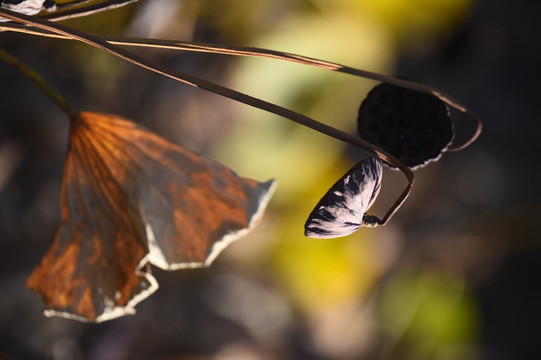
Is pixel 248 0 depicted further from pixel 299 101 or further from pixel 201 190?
pixel 201 190

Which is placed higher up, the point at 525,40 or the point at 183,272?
the point at 525,40

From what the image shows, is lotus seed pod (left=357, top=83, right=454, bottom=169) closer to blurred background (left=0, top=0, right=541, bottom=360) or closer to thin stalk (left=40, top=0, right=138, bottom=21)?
thin stalk (left=40, top=0, right=138, bottom=21)

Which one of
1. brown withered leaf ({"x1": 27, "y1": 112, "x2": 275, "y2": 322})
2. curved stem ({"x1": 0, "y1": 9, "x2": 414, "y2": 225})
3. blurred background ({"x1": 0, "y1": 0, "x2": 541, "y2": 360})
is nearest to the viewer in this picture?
curved stem ({"x1": 0, "y1": 9, "x2": 414, "y2": 225})

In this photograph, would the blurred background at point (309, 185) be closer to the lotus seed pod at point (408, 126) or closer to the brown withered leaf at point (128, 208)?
the brown withered leaf at point (128, 208)

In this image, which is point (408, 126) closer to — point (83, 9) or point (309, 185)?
point (83, 9)

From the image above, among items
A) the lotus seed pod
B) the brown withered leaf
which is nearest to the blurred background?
the brown withered leaf

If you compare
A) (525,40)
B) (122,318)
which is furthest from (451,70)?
(122,318)

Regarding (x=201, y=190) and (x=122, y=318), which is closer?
(x=201, y=190)
